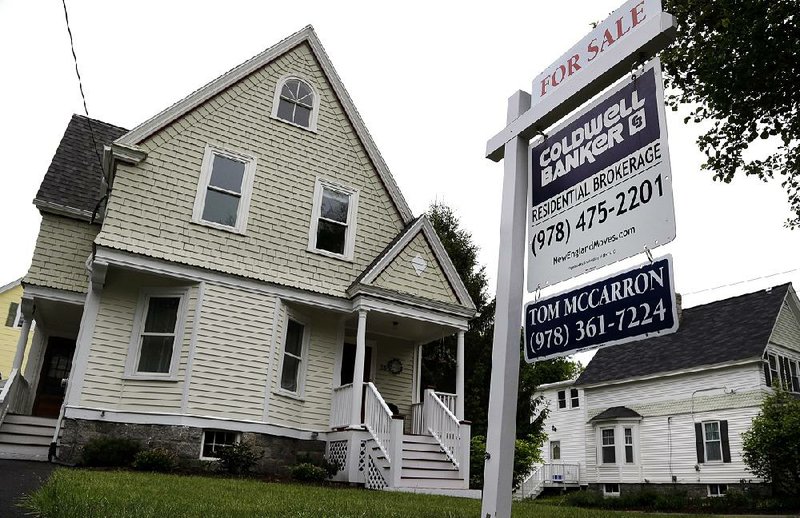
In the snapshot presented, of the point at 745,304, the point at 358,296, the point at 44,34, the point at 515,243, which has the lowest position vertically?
the point at 515,243

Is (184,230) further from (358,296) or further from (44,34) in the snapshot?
(44,34)

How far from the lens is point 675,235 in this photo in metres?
3.04

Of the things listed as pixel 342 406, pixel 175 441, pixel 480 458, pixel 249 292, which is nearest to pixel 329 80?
pixel 249 292

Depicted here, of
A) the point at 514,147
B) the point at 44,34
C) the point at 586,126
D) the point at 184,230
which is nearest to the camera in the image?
the point at 586,126

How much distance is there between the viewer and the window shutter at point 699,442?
22472 mm

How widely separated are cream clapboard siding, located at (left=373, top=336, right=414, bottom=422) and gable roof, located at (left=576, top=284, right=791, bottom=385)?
10.3 meters

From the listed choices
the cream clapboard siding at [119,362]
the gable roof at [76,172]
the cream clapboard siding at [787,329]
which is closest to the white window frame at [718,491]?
the cream clapboard siding at [787,329]

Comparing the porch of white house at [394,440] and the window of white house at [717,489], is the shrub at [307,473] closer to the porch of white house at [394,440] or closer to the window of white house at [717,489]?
the porch of white house at [394,440]

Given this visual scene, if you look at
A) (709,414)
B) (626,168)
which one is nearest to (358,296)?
(626,168)

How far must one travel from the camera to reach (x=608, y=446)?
85.8 feet

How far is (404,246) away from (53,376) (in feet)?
29.5

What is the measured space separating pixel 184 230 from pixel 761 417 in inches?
707

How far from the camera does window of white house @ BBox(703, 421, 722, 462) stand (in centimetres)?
2206

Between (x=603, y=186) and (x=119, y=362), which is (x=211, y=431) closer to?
(x=119, y=362)
